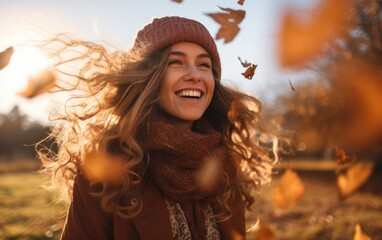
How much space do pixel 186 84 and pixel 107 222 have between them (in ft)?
3.21

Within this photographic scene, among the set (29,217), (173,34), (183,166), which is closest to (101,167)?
(183,166)

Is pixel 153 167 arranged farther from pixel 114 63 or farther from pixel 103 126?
pixel 114 63

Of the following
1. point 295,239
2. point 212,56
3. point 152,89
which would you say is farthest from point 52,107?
point 295,239

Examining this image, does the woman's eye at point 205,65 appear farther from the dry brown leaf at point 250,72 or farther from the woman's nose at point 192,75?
the dry brown leaf at point 250,72

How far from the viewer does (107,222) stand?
2.38 metres

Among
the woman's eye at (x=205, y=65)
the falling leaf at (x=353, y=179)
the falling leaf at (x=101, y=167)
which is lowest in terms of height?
the falling leaf at (x=101, y=167)

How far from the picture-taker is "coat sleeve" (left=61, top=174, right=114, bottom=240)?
2314 millimetres

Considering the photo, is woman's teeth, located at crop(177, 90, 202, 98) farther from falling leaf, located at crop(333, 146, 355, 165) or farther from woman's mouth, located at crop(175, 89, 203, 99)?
falling leaf, located at crop(333, 146, 355, 165)

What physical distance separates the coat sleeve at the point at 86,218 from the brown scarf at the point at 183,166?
38 cm

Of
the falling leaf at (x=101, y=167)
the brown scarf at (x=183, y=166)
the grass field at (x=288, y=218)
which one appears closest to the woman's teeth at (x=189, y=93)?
the brown scarf at (x=183, y=166)

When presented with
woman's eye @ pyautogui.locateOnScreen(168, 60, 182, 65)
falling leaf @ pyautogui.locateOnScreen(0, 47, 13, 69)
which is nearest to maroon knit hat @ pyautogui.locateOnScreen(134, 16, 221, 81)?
woman's eye @ pyautogui.locateOnScreen(168, 60, 182, 65)

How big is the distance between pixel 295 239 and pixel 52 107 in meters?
3.33

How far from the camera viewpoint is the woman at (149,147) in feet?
7.79

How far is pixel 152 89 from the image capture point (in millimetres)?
2637
